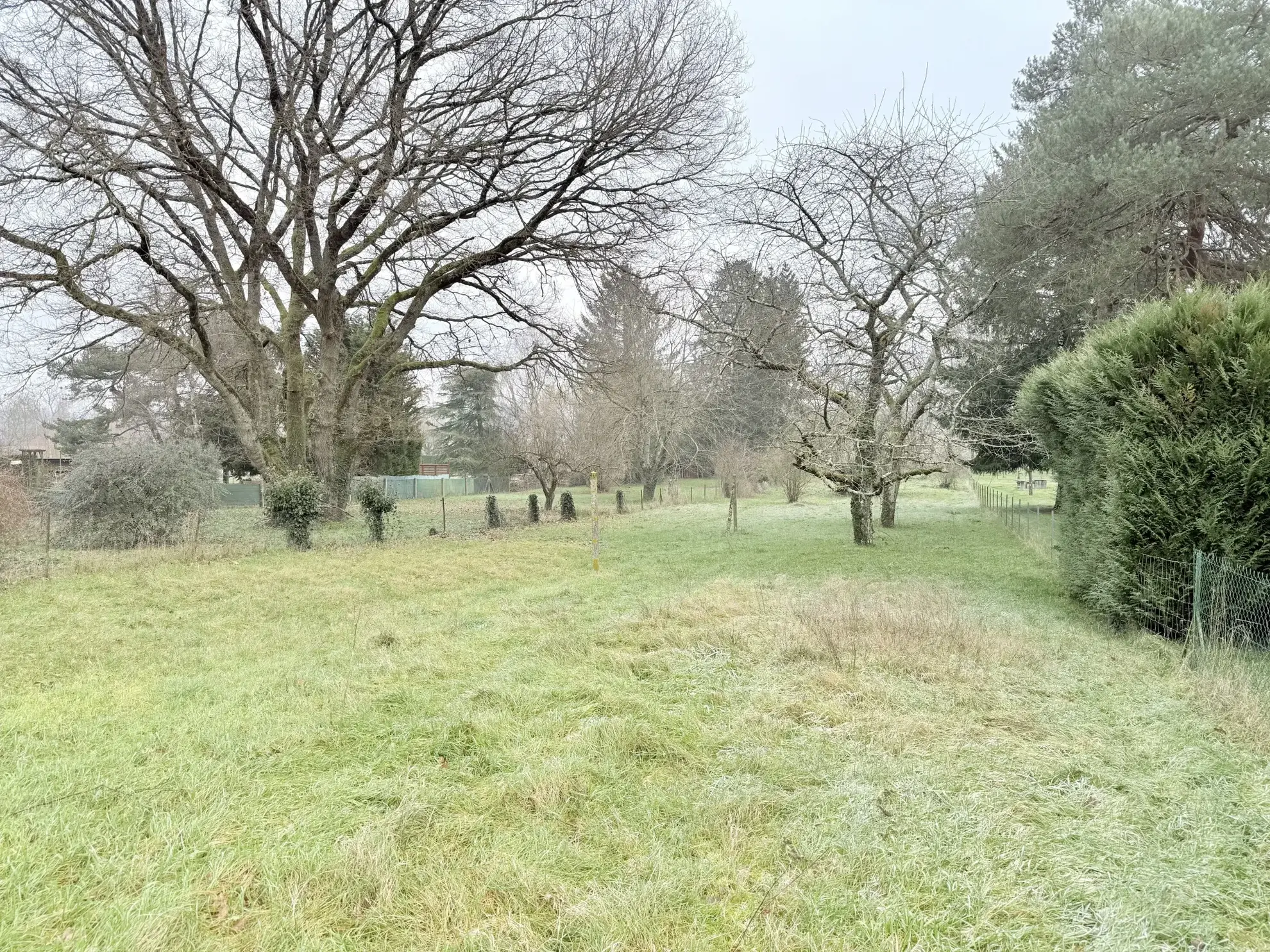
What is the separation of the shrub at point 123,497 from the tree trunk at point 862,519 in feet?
42.5

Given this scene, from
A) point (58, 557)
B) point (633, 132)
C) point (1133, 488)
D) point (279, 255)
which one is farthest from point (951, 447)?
point (58, 557)

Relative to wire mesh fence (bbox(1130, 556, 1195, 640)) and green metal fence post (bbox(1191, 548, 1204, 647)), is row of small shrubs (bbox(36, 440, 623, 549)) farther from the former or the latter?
green metal fence post (bbox(1191, 548, 1204, 647))

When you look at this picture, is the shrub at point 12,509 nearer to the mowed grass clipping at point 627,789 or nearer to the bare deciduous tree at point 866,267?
the mowed grass clipping at point 627,789

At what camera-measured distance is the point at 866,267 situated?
1249 centimetres

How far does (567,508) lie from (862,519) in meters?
9.19

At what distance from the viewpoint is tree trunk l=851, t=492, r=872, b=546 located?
1238 centimetres

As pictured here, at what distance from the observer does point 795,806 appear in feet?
8.85

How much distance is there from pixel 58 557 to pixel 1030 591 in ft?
45.8

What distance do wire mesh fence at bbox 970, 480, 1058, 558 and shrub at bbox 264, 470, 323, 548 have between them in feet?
40.3

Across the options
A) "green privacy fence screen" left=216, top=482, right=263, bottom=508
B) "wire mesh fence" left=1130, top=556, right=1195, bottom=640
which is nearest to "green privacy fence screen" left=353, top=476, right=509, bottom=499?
"green privacy fence screen" left=216, top=482, right=263, bottom=508

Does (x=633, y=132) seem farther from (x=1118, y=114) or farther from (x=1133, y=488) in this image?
(x=1133, y=488)

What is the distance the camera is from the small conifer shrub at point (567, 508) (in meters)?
18.7

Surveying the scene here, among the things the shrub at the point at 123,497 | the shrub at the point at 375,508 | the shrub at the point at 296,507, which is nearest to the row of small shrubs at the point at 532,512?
the shrub at the point at 375,508

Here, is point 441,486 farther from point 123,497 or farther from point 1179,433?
point 1179,433
